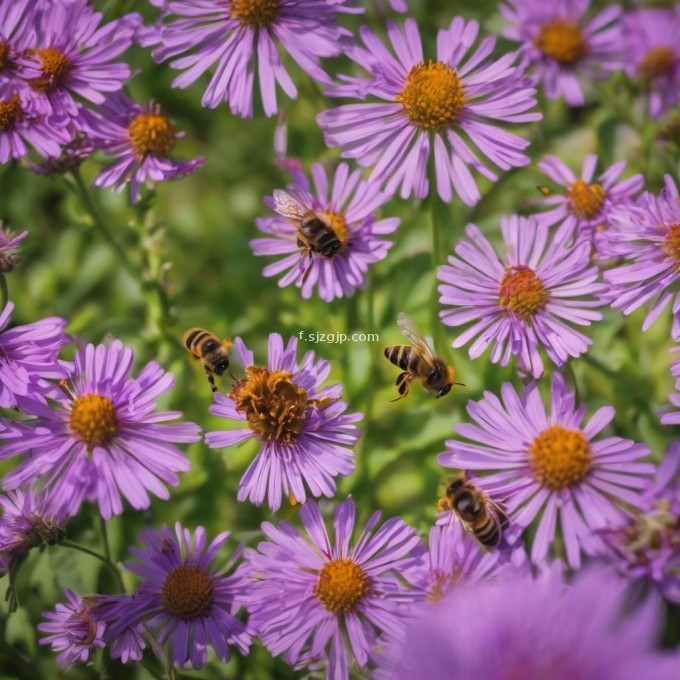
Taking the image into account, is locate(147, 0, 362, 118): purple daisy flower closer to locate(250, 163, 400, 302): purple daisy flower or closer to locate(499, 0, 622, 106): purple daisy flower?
locate(250, 163, 400, 302): purple daisy flower

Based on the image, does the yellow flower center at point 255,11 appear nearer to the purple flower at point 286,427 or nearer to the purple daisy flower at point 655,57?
the purple flower at point 286,427

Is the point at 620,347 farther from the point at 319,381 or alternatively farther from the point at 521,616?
the point at 521,616

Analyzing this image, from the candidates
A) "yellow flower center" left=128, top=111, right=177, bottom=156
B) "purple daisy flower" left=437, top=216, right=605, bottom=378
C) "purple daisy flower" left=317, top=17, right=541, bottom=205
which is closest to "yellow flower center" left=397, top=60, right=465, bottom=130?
"purple daisy flower" left=317, top=17, right=541, bottom=205

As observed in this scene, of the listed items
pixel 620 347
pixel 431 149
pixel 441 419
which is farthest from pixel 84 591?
pixel 620 347

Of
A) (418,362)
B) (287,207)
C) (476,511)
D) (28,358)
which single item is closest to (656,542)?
(476,511)

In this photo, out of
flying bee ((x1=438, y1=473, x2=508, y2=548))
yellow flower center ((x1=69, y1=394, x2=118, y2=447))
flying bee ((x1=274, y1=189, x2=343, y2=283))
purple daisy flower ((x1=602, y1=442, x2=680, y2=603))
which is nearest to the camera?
purple daisy flower ((x1=602, y1=442, x2=680, y2=603))
